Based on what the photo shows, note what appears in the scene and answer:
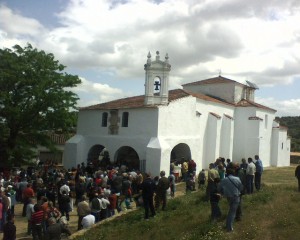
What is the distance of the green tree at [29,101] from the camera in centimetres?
2273

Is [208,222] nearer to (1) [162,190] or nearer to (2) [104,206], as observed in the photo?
(1) [162,190]

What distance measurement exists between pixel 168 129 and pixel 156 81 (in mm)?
3422

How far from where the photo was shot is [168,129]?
24922mm

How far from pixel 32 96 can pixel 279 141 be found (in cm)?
2284

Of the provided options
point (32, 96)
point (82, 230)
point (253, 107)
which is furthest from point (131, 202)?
point (253, 107)

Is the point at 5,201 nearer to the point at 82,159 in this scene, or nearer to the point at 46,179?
the point at 46,179

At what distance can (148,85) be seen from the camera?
2531 centimetres

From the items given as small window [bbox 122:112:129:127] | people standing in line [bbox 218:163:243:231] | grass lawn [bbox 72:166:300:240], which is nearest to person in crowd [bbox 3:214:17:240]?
grass lawn [bbox 72:166:300:240]

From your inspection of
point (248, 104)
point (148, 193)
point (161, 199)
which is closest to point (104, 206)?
point (148, 193)

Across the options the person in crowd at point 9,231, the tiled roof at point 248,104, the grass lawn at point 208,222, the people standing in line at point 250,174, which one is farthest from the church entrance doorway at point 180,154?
the person in crowd at point 9,231

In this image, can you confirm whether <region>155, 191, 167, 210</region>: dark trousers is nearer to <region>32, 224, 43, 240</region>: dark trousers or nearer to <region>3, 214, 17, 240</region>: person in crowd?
<region>32, 224, 43, 240</region>: dark trousers

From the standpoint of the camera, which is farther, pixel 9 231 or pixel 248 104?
pixel 248 104

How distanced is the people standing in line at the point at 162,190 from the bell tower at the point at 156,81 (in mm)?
11494

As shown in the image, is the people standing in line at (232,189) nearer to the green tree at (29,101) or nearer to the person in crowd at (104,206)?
the person in crowd at (104,206)
